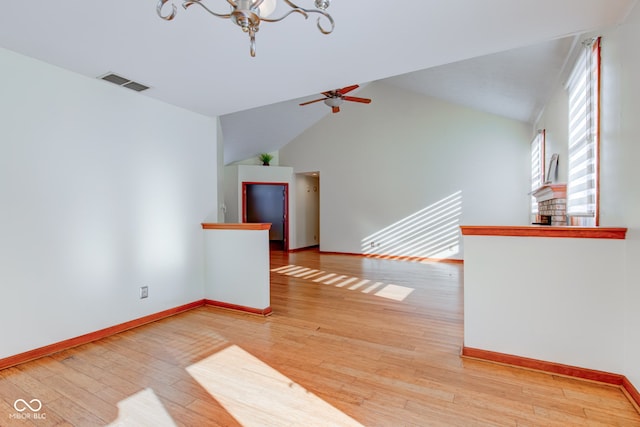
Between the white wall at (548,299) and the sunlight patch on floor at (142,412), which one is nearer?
the sunlight patch on floor at (142,412)

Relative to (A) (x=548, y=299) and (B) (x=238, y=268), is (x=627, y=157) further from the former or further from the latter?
(B) (x=238, y=268)

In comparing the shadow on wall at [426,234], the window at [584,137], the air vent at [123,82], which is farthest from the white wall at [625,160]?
the shadow on wall at [426,234]

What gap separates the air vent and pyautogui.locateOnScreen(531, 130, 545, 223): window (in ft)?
17.3

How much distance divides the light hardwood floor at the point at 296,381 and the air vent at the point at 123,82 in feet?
7.54

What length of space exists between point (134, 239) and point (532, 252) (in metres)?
3.44

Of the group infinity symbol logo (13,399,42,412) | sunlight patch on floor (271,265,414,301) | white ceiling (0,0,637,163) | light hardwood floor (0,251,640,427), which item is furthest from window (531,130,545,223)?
infinity symbol logo (13,399,42,412)

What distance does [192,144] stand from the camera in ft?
12.2

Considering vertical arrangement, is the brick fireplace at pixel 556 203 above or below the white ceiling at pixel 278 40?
below

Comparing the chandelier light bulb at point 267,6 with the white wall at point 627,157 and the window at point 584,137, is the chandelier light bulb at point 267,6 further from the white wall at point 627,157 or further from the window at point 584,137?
the window at point 584,137

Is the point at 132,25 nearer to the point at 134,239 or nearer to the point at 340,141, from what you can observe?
the point at 134,239

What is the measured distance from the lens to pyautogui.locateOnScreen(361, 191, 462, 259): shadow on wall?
6.64m

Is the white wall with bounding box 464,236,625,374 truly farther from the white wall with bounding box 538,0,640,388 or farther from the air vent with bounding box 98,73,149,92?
the air vent with bounding box 98,73,149,92

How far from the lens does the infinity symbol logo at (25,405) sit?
70.1 inches

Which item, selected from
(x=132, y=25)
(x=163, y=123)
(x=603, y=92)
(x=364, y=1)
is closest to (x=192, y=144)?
(x=163, y=123)
